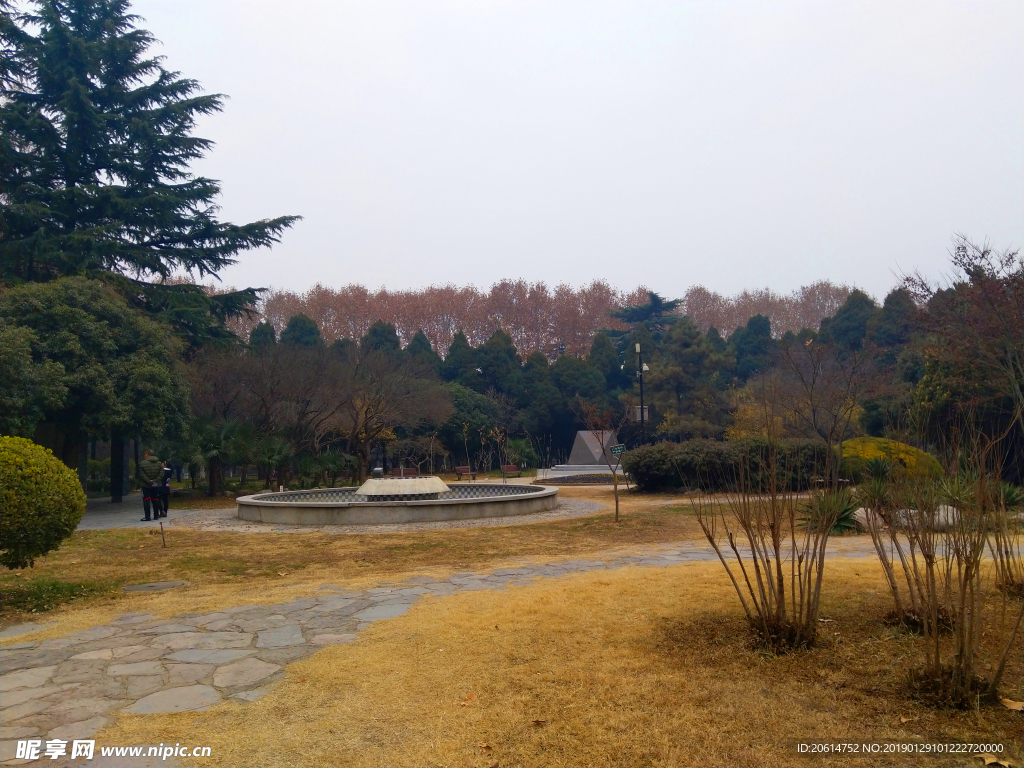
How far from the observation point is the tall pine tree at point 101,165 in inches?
798

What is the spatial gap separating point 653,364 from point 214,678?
36.9 meters

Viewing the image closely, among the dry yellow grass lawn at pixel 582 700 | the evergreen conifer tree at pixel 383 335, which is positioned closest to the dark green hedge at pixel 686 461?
the dry yellow grass lawn at pixel 582 700

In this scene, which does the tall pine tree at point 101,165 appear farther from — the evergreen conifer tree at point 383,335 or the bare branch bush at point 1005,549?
the bare branch bush at point 1005,549

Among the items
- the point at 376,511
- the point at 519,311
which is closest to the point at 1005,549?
the point at 376,511

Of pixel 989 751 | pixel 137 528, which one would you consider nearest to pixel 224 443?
pixel 137 528

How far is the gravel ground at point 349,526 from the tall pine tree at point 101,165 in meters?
8.52

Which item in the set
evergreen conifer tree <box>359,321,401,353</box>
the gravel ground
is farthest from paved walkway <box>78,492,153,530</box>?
evergreen conifer tree <box>359,321,401,353</box>

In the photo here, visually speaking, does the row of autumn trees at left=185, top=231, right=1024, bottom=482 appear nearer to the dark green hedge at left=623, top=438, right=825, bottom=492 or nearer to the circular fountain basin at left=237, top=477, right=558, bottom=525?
the dark green hedge at left=623, top=438, right=825, bottom=492

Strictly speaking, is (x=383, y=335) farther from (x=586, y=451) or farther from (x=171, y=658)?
(x=171, y=658)

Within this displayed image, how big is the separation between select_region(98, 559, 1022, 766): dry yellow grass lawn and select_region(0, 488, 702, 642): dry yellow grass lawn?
2.49 m

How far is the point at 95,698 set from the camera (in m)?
4.05

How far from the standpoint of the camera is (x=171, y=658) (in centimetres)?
484

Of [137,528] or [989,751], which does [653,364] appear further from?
[989,751]

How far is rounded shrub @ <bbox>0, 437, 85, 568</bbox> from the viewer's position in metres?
6.24
